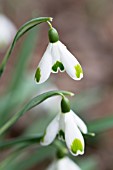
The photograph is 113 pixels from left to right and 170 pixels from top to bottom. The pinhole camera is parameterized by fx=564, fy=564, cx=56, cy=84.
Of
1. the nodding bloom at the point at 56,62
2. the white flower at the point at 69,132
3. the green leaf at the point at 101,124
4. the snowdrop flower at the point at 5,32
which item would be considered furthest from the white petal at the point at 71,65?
the snowdrop flower at the point at 5,32

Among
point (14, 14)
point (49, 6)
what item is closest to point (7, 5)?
point (14, 14)

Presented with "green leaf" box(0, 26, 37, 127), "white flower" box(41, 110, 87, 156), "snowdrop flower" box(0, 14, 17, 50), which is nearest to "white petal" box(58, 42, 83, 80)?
"white flower" box(41, 110, 87, 156)

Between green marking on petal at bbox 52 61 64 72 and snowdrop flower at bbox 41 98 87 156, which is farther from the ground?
green marking on petal at bbox 52 61 64 72

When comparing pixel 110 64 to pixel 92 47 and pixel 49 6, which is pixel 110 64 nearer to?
pixel 92 47

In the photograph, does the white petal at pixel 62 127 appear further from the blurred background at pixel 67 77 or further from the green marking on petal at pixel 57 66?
the blurred background at pixel 67 77

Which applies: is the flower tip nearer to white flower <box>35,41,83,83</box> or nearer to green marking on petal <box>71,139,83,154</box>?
green marking on petal <box>71,139,83,154</box>

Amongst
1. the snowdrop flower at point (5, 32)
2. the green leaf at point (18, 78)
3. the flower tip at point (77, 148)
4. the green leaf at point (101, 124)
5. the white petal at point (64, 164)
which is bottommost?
the white petal at point (64, 164)
